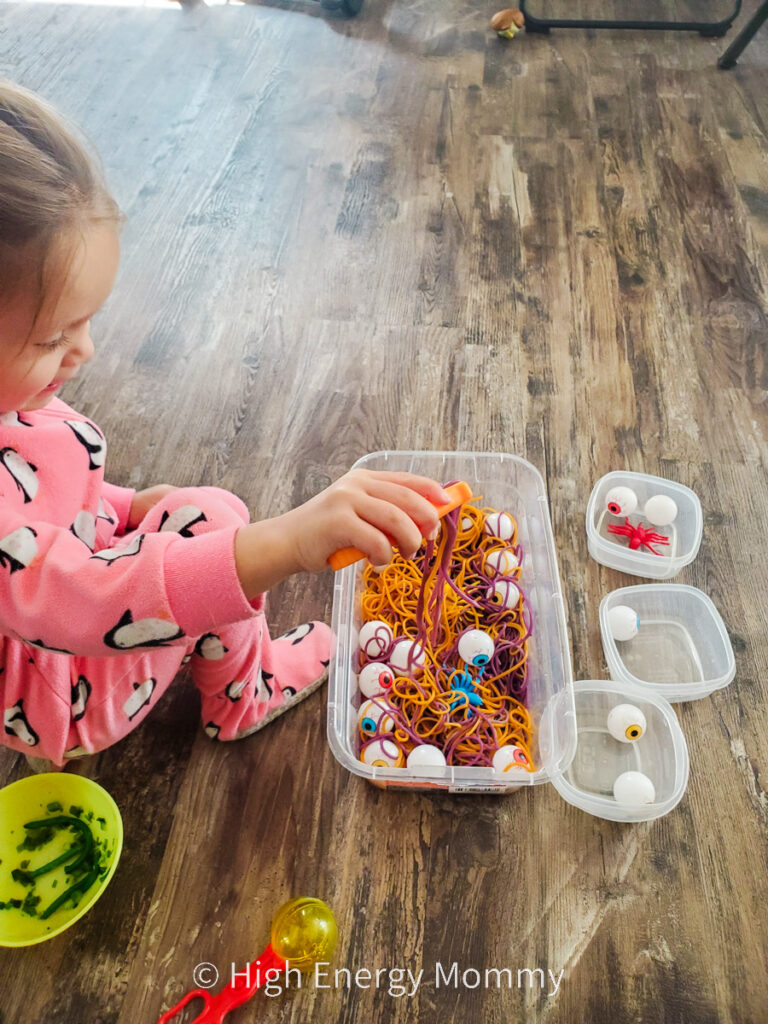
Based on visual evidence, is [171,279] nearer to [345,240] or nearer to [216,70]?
[345,240]

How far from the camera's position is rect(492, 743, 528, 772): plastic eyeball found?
0.93 metres

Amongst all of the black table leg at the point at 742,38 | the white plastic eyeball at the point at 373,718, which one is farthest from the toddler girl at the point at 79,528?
the black table leg at the point at 742,38

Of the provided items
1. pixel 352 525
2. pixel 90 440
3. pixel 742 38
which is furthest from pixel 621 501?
pixel 742 38

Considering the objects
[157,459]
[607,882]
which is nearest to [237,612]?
[607,882]

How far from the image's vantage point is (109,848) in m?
0.87

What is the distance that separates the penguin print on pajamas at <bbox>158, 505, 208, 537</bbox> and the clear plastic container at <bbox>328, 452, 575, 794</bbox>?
237 mm

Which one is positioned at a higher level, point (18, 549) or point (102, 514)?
point (18, 549)

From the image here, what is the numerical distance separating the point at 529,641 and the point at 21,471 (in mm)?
691

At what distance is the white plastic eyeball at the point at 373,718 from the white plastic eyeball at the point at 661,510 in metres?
0.56

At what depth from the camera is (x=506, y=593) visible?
1065 mm

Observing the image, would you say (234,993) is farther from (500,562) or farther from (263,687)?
(500,562)

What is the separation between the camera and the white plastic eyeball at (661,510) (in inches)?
47.7

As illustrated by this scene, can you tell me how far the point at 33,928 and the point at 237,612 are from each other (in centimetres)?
52

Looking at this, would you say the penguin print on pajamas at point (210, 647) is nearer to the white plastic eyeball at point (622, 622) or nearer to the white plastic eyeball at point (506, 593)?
the white plastic eyeball at point (506, 593)
